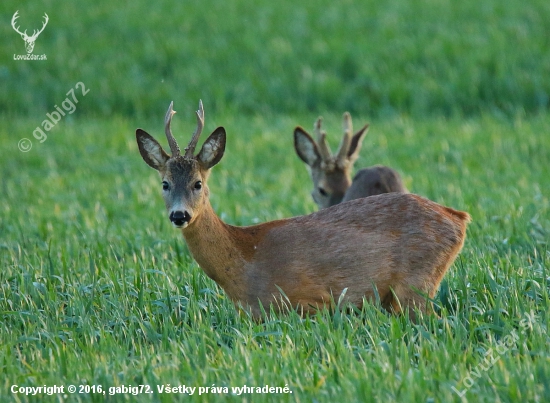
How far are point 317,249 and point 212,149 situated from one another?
1.04 metres

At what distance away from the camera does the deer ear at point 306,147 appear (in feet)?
33.8

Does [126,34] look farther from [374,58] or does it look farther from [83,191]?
[83,191]

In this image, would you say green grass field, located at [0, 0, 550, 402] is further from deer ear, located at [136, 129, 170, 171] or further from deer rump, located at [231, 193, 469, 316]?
deer ear, located at [136, 129, 170, 171]

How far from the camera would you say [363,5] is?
81.4ft

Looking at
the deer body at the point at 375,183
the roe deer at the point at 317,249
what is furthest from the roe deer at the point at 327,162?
the roe deer at the point at 317,249

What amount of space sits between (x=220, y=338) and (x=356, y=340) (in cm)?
82

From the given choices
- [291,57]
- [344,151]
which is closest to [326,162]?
[344,151]

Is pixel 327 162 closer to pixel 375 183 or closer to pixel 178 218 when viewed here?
pixel 375 183

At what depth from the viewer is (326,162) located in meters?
10.3

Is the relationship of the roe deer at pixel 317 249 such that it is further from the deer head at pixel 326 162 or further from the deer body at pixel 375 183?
the deer head at pixel 326 162

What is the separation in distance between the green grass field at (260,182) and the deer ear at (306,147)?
2.55 feet

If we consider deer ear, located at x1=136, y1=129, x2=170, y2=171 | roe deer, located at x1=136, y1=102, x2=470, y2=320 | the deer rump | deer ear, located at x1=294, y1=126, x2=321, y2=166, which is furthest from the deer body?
deer ear, located at x1=136, y1=129, x2=170, y2=171

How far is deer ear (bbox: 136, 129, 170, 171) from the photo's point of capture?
260 inches

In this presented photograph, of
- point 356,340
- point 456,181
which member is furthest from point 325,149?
point 356,340
